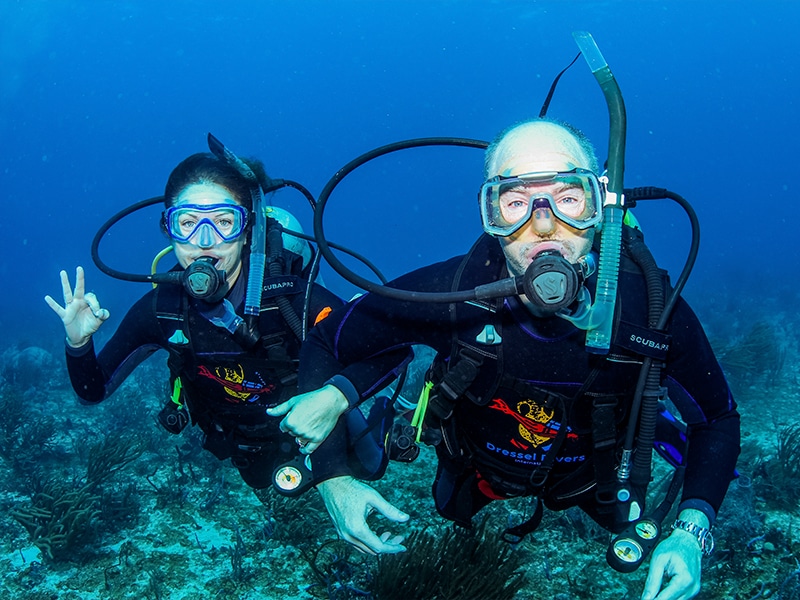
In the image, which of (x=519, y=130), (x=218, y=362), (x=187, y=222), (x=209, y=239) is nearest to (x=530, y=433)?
(x=519, y=130)

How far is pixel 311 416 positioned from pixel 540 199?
158 centimetres

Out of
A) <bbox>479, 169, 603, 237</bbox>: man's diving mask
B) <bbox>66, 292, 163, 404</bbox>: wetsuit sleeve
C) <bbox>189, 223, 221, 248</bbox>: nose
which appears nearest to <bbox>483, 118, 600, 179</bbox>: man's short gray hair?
<bbox>479, 169, 603, 237</bbox>: man's diving mask

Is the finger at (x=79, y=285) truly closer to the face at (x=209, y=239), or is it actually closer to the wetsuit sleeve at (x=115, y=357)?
the wetsuit sleeve at (x=115, y=357)

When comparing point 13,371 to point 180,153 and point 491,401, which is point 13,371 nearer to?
point 491,401

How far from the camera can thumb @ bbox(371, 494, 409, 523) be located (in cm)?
232

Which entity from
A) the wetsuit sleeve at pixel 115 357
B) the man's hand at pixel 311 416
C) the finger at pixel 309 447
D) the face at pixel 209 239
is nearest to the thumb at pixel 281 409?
the man's hand at pixel 311 416

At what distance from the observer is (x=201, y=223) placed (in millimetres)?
3875

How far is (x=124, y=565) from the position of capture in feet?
16.8

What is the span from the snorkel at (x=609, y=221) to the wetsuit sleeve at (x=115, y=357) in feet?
11.5

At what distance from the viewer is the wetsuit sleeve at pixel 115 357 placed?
4.18 meters

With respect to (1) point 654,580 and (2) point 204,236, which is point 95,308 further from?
(1) point 654,580

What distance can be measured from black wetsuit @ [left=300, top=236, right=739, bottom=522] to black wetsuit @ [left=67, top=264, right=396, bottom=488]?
2.92 ft

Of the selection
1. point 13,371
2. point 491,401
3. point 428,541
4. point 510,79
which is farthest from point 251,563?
point 510,79

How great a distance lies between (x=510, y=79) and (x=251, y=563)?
139 metres
